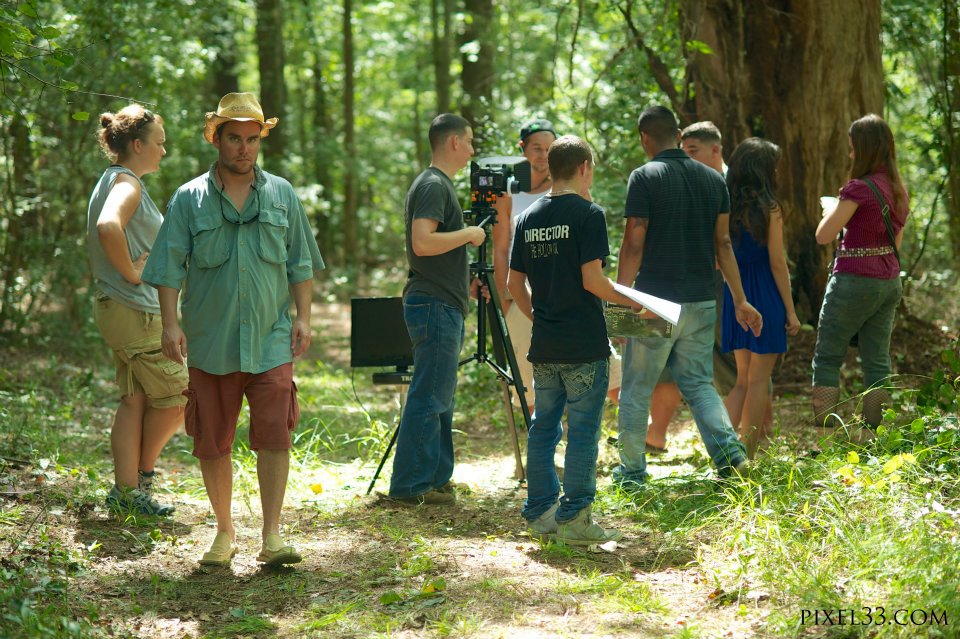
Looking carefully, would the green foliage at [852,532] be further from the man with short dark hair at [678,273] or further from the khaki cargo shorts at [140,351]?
the khaki cargo shorts at [140,351]

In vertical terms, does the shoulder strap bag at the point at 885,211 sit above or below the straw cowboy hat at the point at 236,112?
below

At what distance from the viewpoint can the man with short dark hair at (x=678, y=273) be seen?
511 centimetres

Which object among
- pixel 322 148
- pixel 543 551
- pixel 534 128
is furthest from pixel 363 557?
pixel 322 148

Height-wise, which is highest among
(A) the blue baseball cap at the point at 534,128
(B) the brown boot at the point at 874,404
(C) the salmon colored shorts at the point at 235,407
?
(A) the blue baseball cap at the point at 534,128

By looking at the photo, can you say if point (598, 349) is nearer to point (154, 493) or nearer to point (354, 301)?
point (354, 301)

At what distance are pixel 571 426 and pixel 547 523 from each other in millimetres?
525

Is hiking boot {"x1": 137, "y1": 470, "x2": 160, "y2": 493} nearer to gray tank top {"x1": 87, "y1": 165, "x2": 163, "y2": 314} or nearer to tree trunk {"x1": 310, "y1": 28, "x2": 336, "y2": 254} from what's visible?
gray tank top {"x1": 87, "y1": 165, "x2": 163, "y2": 314}

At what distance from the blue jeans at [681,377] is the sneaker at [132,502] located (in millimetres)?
2624

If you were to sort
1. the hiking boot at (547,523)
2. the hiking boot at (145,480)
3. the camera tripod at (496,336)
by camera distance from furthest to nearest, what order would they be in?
the camera tripod at (496,336), the hiking boot at (145,480), the hiking boot at (547,523)

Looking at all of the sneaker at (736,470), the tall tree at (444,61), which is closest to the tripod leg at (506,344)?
the sneaker at (736,470)

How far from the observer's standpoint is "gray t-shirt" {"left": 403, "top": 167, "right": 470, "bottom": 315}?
16.5 feet

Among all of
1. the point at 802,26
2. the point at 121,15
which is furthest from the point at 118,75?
the point at 802,26

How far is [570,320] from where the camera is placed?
14.5 ft

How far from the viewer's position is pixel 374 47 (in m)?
21.9
